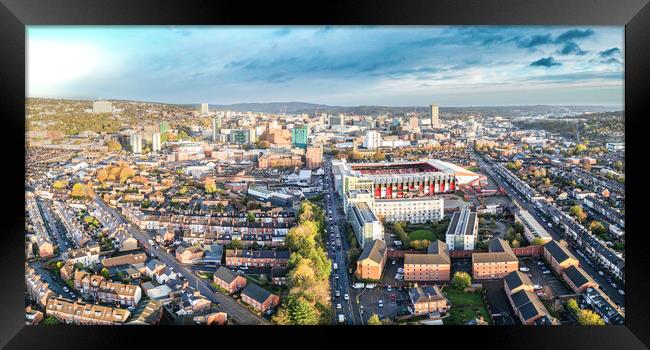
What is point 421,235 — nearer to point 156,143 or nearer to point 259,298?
point 259,298

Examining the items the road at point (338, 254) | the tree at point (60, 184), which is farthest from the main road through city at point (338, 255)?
the tree at point (60, 184)

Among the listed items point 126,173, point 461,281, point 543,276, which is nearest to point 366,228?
point 461,281

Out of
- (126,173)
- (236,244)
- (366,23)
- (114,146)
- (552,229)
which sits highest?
(366,23)

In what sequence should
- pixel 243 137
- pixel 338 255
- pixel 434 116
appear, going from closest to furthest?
1. pixel 338 255
2. pixel 434 116
3. pixel 243 137

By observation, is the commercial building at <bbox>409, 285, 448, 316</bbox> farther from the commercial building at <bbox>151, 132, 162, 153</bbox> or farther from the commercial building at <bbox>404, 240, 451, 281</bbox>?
the commercial building at <bbox>151, 132, 162, 153</bbox>

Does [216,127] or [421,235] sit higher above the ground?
[216,127]

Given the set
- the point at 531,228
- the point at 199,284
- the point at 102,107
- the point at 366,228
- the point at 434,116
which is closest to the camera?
the point at 199,284

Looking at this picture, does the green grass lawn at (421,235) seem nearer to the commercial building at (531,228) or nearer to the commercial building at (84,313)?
the commercial building at (531,228)
